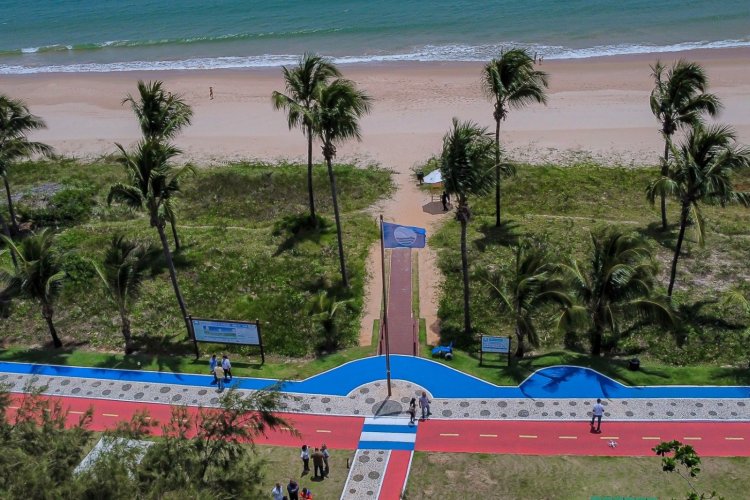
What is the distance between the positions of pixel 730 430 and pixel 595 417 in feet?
14.2

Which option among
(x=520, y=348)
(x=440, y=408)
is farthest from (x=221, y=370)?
(x=520, y=348)

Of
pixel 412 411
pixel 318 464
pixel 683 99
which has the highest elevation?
pixel 683 99

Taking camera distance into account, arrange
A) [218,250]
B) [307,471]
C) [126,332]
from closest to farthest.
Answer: [307,471], [126,332], [218,250]

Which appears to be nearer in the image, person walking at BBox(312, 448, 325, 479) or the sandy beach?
person walking at BBox(312, 448, 325, 479)

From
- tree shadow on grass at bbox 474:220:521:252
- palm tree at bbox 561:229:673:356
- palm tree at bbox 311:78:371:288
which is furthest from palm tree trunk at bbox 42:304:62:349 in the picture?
palm tree at bbox 561:229:673:356

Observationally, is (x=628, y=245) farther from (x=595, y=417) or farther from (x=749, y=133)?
(x=749, y=133)

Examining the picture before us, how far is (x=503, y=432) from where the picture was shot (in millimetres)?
23219

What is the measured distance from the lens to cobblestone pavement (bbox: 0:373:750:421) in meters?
23.7

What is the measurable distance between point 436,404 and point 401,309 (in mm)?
6433

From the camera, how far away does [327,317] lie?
2789cm

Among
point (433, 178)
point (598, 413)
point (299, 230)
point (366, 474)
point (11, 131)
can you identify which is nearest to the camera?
point (366, 474)

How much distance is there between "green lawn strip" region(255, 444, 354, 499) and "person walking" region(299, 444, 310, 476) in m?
0.15

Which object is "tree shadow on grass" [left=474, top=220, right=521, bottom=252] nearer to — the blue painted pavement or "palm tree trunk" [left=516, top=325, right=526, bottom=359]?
"palm tree trunk" [left=516, top=325, right=526, bottom=359]

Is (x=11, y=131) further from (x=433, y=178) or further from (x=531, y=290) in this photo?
(x=531, y=290)
